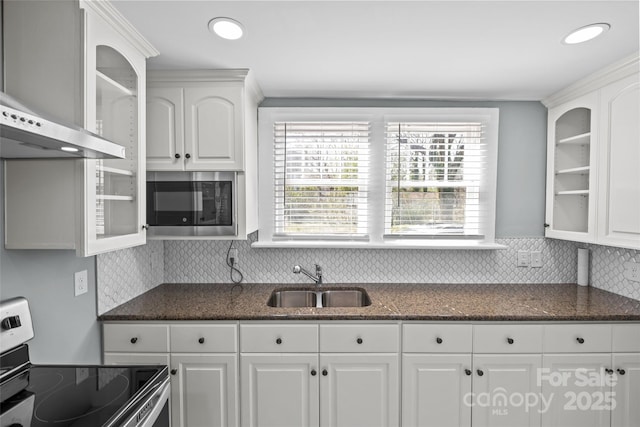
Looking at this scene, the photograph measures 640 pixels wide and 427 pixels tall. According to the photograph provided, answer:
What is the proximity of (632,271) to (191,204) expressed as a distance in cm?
273

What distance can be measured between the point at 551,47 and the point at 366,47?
914 millimetres

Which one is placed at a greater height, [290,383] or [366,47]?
[366,47]

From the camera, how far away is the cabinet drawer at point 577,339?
1.70 m

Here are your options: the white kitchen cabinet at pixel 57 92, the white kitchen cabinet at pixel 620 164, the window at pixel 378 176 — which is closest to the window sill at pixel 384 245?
the window at pixel 378 176

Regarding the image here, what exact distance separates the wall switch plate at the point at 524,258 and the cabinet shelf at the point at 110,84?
2.69m

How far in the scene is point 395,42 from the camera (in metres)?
1.52

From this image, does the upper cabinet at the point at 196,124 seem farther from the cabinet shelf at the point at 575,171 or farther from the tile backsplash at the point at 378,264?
the cabinet shelf at the point at 575,171

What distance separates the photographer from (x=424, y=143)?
2311 millimetres

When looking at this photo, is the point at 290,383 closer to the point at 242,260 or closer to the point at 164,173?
the point at 242,260

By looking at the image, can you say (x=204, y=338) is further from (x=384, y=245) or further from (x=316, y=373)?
(x=384, y=245)

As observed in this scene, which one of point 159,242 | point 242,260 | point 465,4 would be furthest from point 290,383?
point 465,4

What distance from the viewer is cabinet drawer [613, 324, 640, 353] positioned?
1701mm

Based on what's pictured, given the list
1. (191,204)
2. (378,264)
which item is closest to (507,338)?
(378,264)

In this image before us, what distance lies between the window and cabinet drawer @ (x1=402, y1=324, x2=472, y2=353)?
0.71 metres
